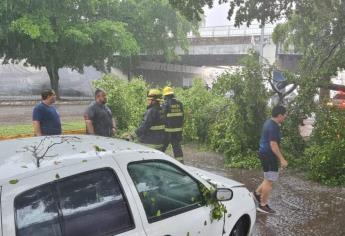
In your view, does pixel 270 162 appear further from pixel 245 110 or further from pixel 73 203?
pixel 73 203

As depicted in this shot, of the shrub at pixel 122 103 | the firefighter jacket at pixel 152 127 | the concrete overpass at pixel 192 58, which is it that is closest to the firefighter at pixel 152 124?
the firefighter jacket at pixel 152 127

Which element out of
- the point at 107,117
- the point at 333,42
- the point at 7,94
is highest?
the point at 333,42

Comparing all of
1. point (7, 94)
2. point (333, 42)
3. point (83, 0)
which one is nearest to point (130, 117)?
point (333, 42)

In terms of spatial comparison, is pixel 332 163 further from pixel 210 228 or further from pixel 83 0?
pixel 83 0

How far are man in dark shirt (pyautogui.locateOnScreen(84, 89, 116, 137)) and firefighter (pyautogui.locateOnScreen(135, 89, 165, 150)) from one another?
0.64 m

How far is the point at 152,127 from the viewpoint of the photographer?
8.27 meters

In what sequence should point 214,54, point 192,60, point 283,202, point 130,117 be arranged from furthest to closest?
point 192,60 < point 214,54 < point 130,117 < point 283,202

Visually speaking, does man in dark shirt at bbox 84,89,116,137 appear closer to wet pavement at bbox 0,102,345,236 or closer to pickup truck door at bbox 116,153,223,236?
wet pavement at bbox 0,102,345,236

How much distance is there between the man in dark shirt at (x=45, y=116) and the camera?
283 inches

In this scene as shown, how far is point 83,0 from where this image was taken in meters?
26.5

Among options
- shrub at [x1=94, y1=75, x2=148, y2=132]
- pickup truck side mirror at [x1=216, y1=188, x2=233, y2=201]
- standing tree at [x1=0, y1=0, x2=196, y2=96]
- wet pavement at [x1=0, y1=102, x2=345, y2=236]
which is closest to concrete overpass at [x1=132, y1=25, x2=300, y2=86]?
standing tree at [x1=0, y1=0, x2=196, y2=96]

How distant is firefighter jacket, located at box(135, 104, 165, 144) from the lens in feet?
26.9

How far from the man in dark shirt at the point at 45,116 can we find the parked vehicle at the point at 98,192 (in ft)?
11.7

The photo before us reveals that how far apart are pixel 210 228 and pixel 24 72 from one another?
38.3 metres
